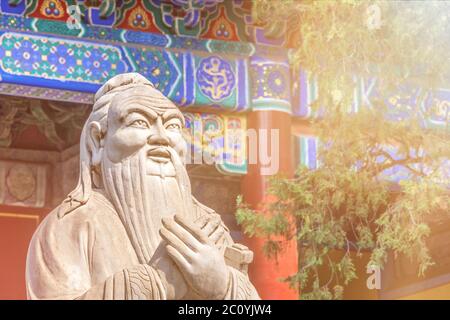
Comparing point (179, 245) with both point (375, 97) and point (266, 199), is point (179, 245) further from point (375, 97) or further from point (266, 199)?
point (375, 97)

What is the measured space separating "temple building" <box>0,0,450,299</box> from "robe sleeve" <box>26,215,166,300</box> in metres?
4.56

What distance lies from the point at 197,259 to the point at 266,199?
5059 millimetres

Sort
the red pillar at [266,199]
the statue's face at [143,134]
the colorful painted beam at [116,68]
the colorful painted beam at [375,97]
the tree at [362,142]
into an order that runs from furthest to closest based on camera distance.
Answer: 1. the colorful painted beam at [375,97]
2. the red pillar at [266,199]
3. the colorful painted beam at [116,68]
4. the tree at [362,142]
5. the statue's face at [143,134]

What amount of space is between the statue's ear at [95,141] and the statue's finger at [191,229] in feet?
1.39

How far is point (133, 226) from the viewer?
398cm

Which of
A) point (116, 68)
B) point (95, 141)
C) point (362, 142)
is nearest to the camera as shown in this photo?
point (95, 141)

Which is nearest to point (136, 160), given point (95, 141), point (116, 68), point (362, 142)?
point (95, 141)

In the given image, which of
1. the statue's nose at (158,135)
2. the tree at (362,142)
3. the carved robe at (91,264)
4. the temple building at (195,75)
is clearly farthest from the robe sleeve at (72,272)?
the temple building at (195,75)

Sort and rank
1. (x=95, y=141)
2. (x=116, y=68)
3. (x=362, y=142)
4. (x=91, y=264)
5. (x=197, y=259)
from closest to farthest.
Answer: (x=197, y=259), (x=91, y=264), (x=95, y=141), (x=362, y=142), (x=116, y=68)

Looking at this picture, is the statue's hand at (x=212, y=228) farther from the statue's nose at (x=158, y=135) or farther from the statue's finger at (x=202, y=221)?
the statue's nose at (x=158, y=135)

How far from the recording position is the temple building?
8547 mm

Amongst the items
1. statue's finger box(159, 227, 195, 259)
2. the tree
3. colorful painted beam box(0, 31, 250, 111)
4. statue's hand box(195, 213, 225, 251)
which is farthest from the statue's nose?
colorful painted beam box(0, 31, 250, 111)

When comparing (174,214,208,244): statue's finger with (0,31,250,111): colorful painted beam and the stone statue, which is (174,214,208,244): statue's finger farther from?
(0,31,250,111): colorful painted beam

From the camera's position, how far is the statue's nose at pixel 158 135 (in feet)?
13.4
